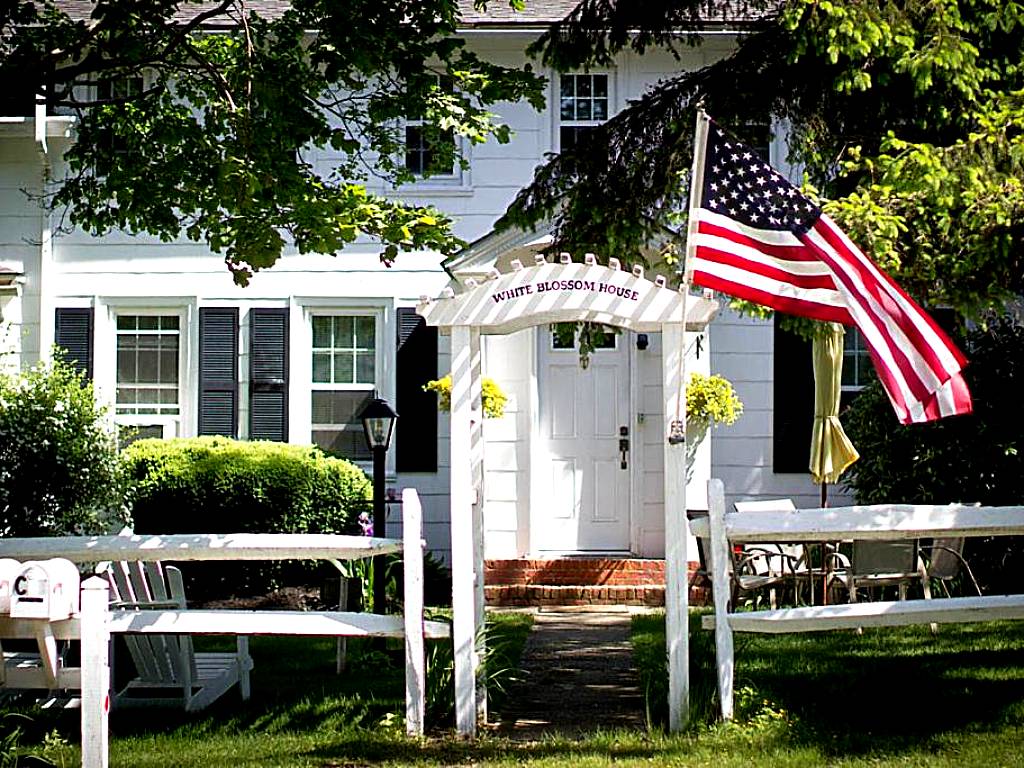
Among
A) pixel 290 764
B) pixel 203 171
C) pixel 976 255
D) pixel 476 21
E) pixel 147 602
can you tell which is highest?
pixel 476 21

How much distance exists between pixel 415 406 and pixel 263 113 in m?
6.05

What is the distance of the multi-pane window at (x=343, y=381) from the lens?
1466 cm

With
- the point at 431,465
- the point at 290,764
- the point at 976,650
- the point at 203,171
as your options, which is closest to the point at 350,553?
the point at 290,764

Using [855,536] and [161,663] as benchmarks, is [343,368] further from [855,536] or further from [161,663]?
[855,536]

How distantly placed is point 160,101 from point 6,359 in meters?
5.69

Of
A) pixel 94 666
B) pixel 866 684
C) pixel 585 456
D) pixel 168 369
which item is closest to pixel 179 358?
pixel 168 369

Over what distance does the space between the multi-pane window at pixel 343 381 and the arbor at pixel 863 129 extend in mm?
4689

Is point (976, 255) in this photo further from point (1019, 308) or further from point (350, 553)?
point (1019, 308)

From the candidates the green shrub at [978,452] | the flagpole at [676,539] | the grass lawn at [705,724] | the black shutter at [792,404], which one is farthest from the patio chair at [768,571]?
the flagpole at [676,539]

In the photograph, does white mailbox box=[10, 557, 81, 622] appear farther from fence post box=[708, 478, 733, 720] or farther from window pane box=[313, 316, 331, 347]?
window pane box=[313, 316, 331, 347]

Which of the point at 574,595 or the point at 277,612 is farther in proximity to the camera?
the point at 574,595

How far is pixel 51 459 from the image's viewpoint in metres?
12.4

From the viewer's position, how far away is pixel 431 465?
14492 mm

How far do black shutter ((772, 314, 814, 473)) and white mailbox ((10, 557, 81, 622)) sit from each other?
9.45m
